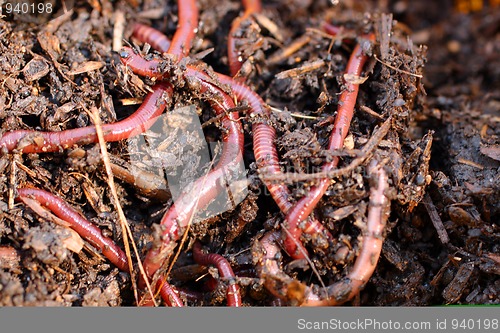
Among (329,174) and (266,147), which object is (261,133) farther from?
(329,174)

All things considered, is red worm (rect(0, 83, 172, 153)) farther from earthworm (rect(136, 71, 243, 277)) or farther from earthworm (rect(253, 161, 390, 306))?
earthworm (rect(253, 161, 390, 306))

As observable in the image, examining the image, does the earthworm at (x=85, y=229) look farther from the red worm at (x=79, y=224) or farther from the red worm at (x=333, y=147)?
the red worm at (x=333, y=147)

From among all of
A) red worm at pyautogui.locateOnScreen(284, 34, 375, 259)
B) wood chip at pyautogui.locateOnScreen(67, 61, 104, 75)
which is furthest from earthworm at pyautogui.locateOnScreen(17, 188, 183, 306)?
wood chip at pyautogui.locateOnScreen(67, 61, 104, 75)

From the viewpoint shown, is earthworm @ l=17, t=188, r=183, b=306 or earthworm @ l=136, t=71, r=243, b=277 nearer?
earthworm @ l=136, t=71, r=243, b=277

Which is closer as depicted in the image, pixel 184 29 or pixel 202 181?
pixel 202 181

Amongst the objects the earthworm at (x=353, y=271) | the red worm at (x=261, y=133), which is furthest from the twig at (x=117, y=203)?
the earthworm at (x=353, y=271)

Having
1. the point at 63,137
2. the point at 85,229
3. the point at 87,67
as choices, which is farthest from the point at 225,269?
the point at 87,67

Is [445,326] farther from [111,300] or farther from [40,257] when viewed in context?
[40,257]
